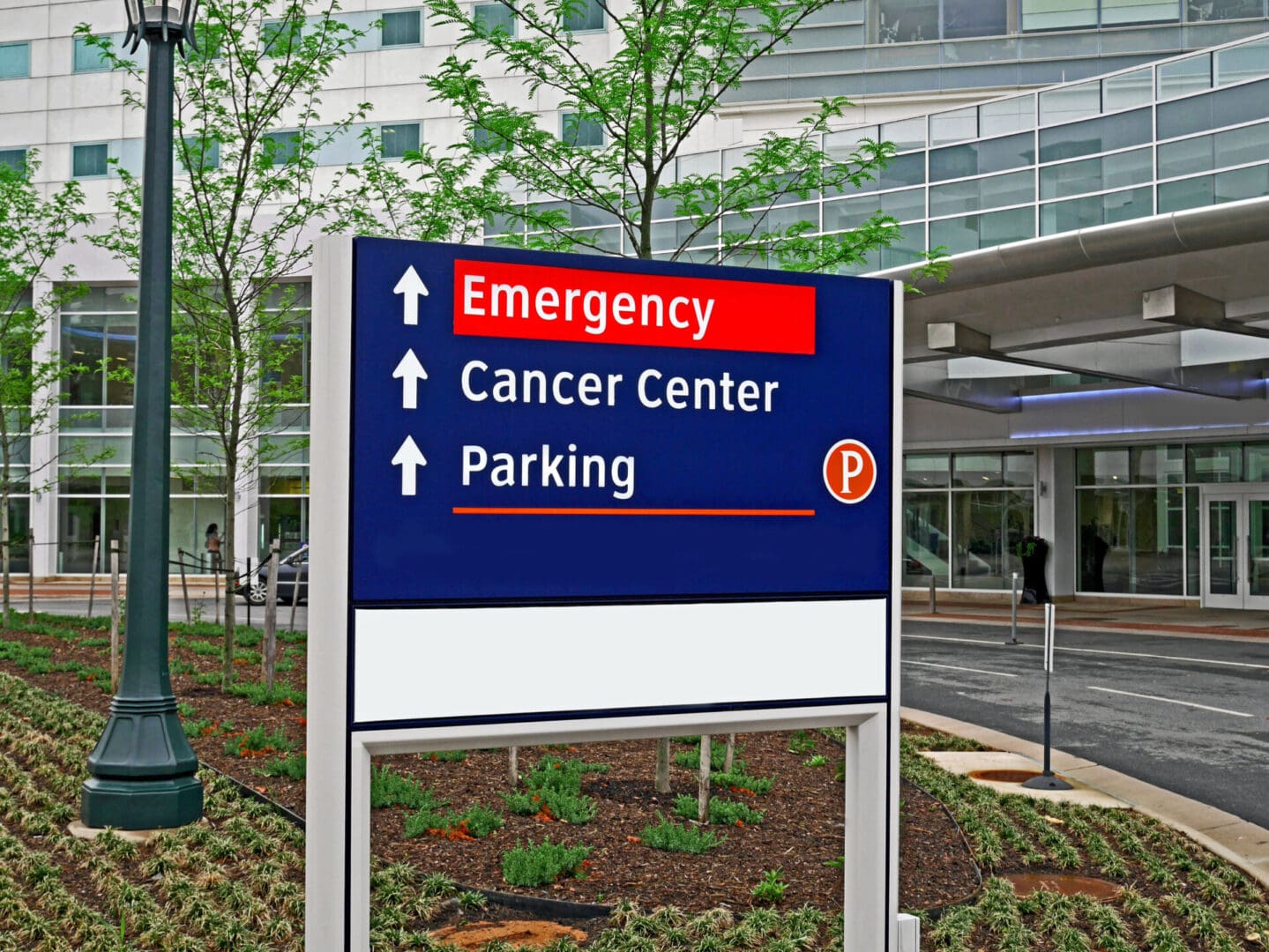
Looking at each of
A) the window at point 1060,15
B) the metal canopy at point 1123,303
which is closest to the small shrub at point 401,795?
the metal canopy at point 1123,303

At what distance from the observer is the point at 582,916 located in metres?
6.05

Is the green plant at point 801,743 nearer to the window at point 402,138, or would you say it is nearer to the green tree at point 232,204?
the green tree at point 232,204

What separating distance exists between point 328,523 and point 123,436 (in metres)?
39.1

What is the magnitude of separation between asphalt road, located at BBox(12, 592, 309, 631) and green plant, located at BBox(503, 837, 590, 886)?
1654cm

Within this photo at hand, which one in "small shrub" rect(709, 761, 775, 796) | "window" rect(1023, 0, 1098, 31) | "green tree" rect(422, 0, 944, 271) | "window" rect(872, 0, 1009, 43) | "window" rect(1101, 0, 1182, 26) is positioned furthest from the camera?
"window" rect(872, 0, 1009, 43)

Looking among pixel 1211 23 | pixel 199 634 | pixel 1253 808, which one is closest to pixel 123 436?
pixel 199 634

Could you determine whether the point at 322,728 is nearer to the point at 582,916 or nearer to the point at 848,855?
the point at 848,855

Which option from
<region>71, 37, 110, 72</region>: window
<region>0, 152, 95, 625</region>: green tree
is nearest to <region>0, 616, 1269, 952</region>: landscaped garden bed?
<region>0, 152, 95, 625</region>: green tree

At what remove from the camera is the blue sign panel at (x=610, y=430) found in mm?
3330

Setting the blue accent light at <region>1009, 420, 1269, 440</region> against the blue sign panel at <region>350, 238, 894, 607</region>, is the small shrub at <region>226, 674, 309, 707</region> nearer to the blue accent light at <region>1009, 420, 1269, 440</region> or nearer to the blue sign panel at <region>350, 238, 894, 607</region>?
the blue sign panel at <region>350, 238, 894, 607</region>

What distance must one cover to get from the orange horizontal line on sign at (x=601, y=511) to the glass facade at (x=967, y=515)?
30382 millimetres

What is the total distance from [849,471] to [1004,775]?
22.6 ft

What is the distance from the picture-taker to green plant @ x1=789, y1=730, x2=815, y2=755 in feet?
33.9

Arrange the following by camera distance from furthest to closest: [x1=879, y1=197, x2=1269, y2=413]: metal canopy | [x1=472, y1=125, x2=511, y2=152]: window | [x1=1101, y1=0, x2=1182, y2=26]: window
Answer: [x1=1101, y1=0, x2=1182, y2=26]: window
[x1=879, y1=197, x2=1269, y2=413]: metal canopy
[x1=472, y1=125, x2=511, y2=152]: window
